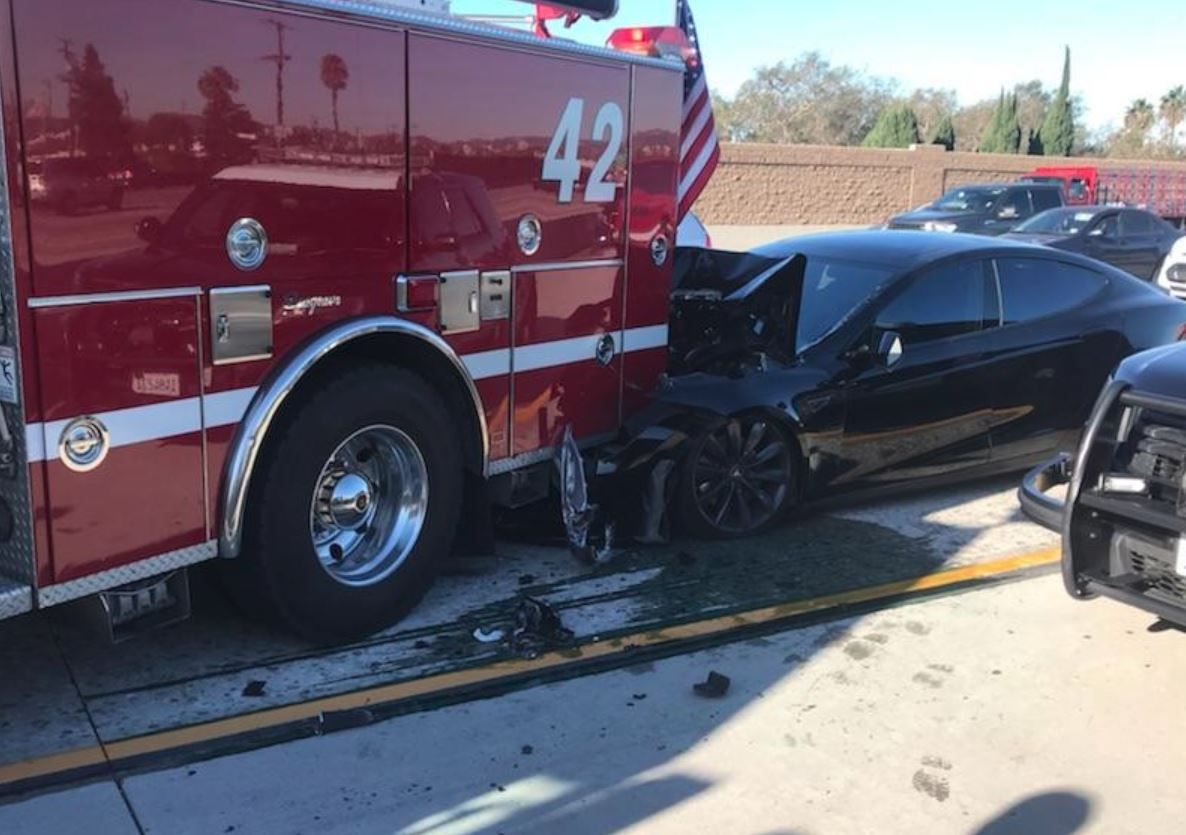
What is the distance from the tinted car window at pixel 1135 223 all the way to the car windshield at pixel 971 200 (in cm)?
387

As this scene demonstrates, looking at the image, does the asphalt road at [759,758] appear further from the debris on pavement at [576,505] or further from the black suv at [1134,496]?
the debris on pavement at [576,505]

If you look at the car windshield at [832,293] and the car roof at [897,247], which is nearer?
the car windshield at [832,293]

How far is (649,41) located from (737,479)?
2241 millimetres

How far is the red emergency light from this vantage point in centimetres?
569

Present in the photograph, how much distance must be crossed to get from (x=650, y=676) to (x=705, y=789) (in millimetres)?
794

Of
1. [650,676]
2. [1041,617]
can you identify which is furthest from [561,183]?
[1041,617]

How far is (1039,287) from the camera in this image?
22.2 feet

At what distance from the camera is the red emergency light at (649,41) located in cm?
569

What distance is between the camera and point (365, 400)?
4449mm

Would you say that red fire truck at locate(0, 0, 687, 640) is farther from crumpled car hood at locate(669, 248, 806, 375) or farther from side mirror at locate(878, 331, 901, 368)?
side mirror at locate(878, 331, 901, 368)

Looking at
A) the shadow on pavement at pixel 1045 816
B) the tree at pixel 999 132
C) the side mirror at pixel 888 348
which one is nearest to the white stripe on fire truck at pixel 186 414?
the side mirror at pixel 888 348

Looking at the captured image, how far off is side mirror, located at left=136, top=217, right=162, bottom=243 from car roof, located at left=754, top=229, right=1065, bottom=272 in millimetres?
3989

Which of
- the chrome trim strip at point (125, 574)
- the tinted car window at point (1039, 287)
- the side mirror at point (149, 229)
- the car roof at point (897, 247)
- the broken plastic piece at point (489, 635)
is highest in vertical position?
the side mirror at point (149, 229)

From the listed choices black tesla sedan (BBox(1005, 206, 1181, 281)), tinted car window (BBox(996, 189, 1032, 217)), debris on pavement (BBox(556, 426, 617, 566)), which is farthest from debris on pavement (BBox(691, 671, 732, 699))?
tinted car window (BBox(996, 189, 1032, 217))
